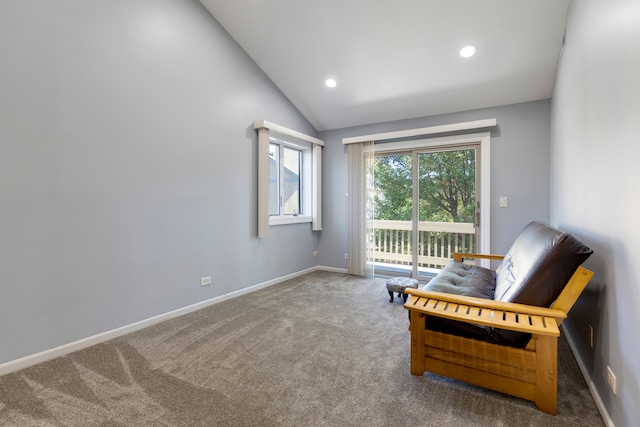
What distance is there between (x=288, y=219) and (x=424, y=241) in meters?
1.94

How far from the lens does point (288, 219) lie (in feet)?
13.9

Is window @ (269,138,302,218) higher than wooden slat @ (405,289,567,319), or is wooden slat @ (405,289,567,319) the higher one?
window @ (269,138,302,218)

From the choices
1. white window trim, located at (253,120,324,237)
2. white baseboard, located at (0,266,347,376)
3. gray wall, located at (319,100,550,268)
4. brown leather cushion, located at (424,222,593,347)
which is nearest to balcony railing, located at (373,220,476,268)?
gray wall, located at (319,100,550,268)

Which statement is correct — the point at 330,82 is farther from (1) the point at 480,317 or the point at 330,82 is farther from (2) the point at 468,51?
(1) the point at 480,317

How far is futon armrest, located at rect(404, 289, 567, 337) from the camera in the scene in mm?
1438

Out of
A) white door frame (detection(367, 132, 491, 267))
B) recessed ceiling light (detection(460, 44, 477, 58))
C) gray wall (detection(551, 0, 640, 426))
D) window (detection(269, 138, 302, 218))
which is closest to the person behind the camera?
gray wall (detection(551, 0, 640, 426))

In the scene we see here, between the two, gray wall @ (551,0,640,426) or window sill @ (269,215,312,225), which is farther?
window sill @ (269,215,312,225)

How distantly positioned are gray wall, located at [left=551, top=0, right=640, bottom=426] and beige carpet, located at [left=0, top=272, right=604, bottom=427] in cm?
35

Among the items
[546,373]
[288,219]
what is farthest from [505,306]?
[288,219]

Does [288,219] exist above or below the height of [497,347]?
above

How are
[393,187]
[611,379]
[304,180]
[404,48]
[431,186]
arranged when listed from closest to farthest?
[611,379] < [404,48] < [431,186] < [393,187] < [304,180]

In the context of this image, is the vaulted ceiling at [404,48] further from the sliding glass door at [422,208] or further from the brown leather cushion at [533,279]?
the brown leather cushion at [533,279]

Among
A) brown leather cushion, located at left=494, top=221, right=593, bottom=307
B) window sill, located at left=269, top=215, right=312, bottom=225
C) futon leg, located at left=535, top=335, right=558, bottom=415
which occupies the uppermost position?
window sill, located at left=269, top=215, right=312, bottom=225

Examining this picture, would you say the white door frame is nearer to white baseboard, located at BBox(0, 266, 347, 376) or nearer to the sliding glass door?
the sliding glass door
